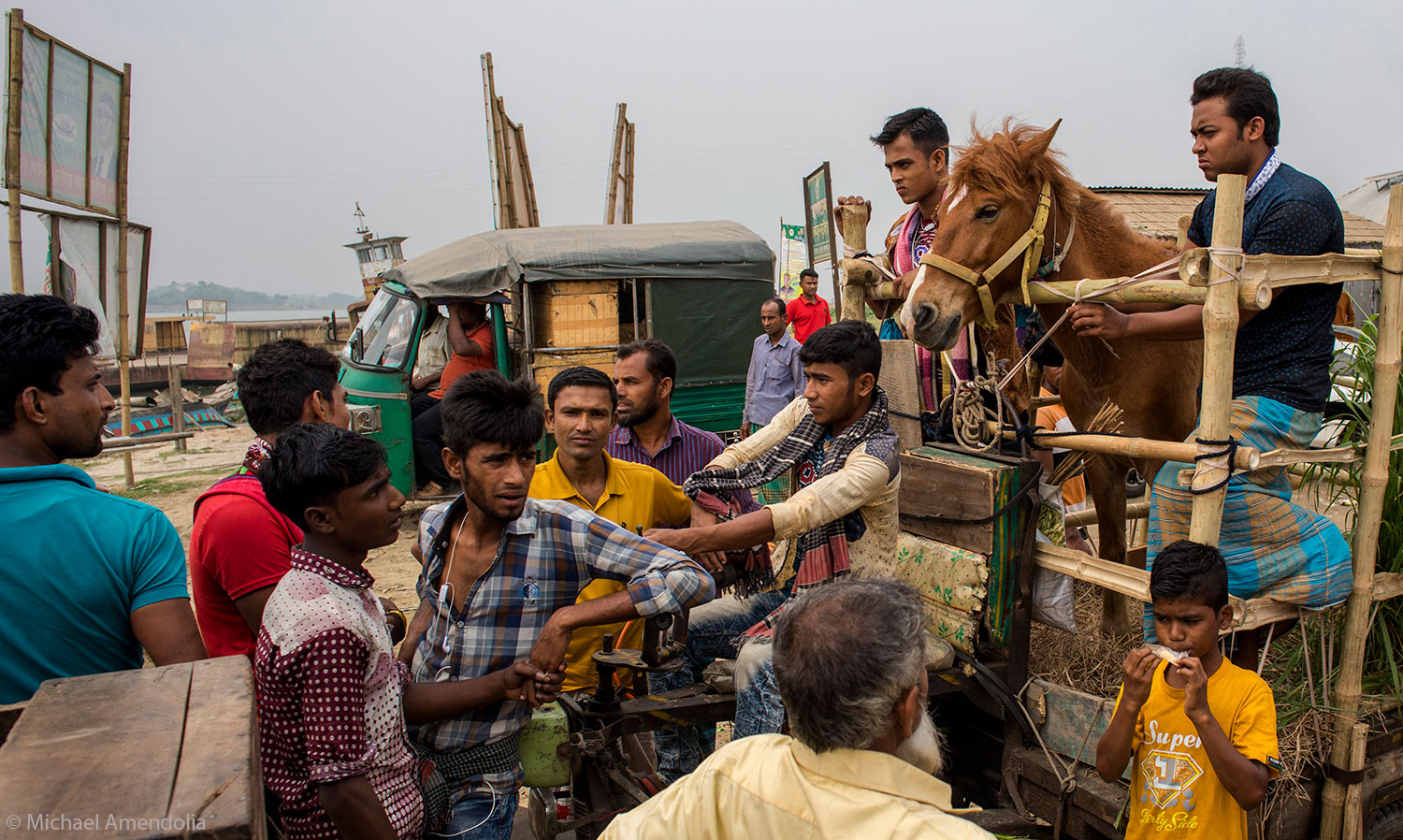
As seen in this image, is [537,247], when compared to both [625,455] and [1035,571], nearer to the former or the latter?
[625,455]

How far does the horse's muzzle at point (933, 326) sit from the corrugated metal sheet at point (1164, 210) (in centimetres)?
1033

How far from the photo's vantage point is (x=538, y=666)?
2.27 meters

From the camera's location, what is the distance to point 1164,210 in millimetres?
13695

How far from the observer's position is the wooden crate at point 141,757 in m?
1.08

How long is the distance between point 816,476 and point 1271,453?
55.6 inches

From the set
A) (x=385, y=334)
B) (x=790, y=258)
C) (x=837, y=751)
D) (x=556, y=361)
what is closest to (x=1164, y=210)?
(x=790, y=258)

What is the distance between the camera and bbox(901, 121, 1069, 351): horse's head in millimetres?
3506

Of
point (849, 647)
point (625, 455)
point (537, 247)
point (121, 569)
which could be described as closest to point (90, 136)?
point (537, 247)

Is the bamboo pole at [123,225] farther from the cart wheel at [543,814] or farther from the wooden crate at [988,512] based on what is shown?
the wooden crate at [988,512]

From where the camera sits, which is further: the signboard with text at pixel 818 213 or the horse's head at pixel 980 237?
the signboard with text at pixel 818 213

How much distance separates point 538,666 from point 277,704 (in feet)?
2.02

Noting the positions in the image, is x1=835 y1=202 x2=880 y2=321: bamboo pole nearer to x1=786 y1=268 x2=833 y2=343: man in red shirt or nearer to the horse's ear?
the horse's ear

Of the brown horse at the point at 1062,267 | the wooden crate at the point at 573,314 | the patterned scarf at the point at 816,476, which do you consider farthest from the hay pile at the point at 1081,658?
the wooden crate at the point at 573,314

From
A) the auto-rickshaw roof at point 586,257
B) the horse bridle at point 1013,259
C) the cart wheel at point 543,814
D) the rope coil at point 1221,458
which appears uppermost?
the auto-rickshaw roof at point 586,257
